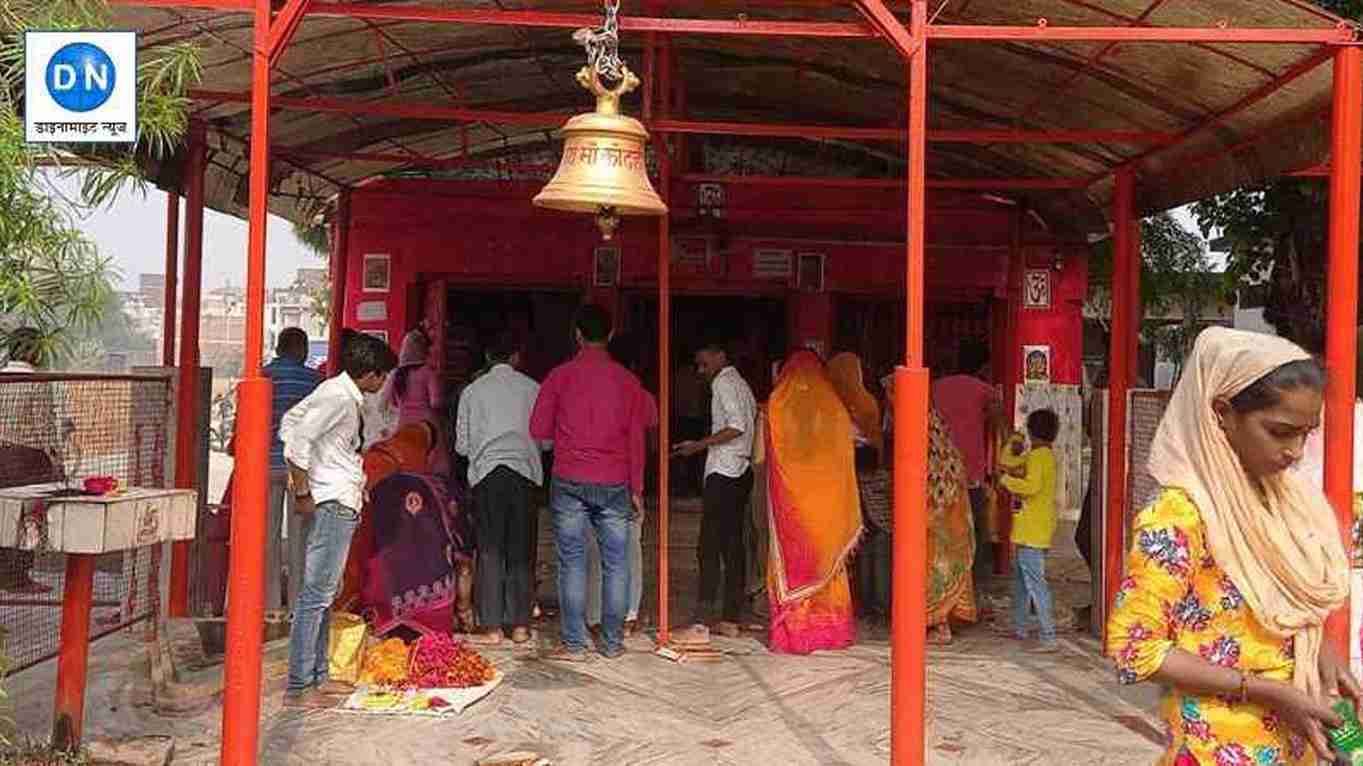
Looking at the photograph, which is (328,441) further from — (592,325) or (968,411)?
(968,411)

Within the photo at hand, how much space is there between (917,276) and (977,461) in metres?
4.43

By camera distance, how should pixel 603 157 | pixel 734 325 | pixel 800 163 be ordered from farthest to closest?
pixel 734 325, pixel 800 163, pixel 603 157

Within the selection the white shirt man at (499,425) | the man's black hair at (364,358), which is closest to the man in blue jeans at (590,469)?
the white shirt man at (499,425)

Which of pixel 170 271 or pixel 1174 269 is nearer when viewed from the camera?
pixel 170 271

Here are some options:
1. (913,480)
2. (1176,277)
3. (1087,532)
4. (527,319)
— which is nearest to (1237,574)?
(913,480)

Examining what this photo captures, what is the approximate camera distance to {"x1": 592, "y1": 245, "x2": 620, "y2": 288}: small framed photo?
1145 cm

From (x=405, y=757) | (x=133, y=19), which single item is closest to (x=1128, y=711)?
(x=405, y=757)

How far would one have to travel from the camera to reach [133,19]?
607cm

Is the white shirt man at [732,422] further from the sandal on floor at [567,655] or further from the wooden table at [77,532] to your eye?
the wooden table at [77,532]

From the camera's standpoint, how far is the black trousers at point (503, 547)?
7371 millimetres

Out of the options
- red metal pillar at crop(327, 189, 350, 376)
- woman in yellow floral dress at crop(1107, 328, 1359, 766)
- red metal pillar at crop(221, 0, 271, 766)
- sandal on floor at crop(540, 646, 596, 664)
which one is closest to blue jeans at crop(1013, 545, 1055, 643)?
sandal on floor at crop(540, 646, 596, 664)

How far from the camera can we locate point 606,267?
451 inches

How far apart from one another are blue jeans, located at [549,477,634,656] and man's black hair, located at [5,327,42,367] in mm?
3278

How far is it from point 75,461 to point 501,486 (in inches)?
92.0
